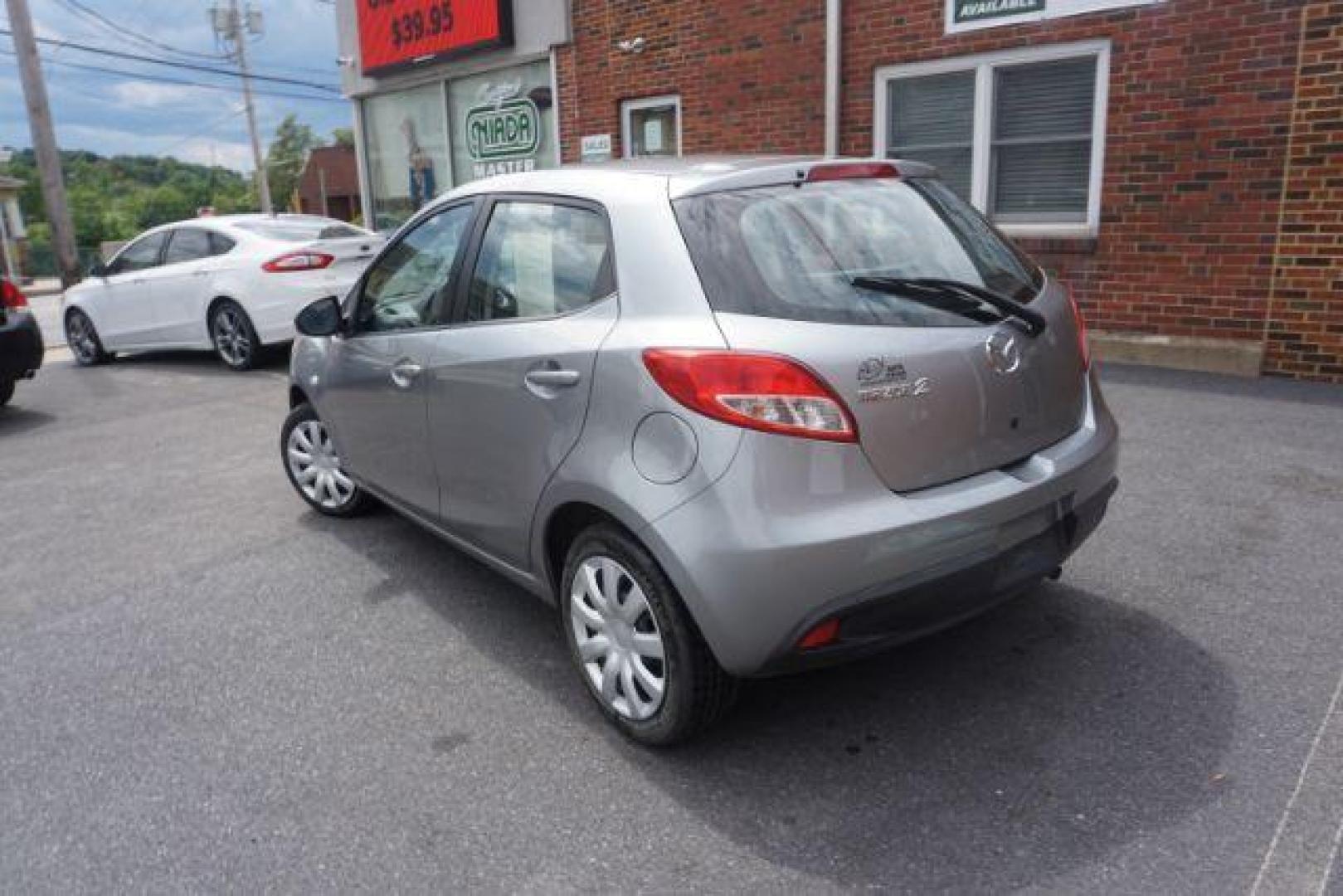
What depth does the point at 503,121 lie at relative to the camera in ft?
41.7

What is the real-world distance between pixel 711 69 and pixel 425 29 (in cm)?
510

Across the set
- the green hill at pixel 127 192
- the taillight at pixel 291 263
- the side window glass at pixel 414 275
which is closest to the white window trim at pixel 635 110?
the taillight at pixel 291 263

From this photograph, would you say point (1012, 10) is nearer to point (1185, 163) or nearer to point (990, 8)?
point (990, 8)

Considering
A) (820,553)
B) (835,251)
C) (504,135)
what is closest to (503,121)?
(504,135)

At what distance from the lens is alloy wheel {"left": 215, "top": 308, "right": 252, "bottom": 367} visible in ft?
31.1

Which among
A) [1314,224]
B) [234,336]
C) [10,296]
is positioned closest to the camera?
[1314,224]

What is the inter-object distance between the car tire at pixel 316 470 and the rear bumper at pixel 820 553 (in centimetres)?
275

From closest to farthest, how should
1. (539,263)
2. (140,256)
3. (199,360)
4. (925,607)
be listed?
(925,607) → (539,263) → (140,256) → (199,360)

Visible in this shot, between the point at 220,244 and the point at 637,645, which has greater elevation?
the point at 220,244

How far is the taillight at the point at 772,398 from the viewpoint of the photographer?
2436mm

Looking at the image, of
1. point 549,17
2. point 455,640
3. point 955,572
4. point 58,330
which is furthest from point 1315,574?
point 58,330

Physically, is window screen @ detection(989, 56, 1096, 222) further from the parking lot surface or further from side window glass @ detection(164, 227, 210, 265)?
side window glass @ detection(164, 227, 210, 265)

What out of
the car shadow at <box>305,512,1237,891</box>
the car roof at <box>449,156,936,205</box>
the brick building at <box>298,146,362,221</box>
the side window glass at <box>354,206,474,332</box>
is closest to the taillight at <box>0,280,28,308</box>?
the side window glass at <box>354,206,474,332</box>

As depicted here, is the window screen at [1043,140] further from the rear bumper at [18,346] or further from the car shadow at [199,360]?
the rear bumper at [18,346]
